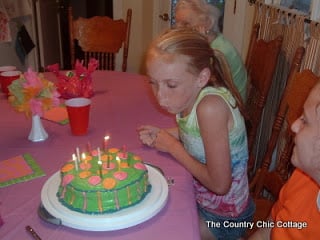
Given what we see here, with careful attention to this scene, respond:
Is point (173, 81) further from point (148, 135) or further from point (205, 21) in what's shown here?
point (205, 21)

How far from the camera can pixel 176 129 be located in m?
1.46

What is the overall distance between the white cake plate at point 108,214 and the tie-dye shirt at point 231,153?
0.34m

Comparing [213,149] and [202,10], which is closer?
[213,149]

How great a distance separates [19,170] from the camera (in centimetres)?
115

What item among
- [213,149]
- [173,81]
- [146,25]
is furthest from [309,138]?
[146,25]

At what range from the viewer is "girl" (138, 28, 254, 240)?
1170 mm

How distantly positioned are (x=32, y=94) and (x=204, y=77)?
598 millimetres

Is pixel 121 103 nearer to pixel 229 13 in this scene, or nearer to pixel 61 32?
pixel 229 13

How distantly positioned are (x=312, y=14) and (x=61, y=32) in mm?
3863

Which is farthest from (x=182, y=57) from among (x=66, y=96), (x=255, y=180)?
(x=255, y=180)

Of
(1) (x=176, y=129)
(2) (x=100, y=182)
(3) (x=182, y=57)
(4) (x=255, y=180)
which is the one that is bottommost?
(4) (x=255, y=180)

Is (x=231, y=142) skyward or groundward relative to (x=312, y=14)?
groundward

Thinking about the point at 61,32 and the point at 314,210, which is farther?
the point at 61,32

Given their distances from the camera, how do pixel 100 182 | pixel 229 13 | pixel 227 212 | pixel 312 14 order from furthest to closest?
pixel 229 13
pixel 312 14
pixel 227 212
pixel 100 182
